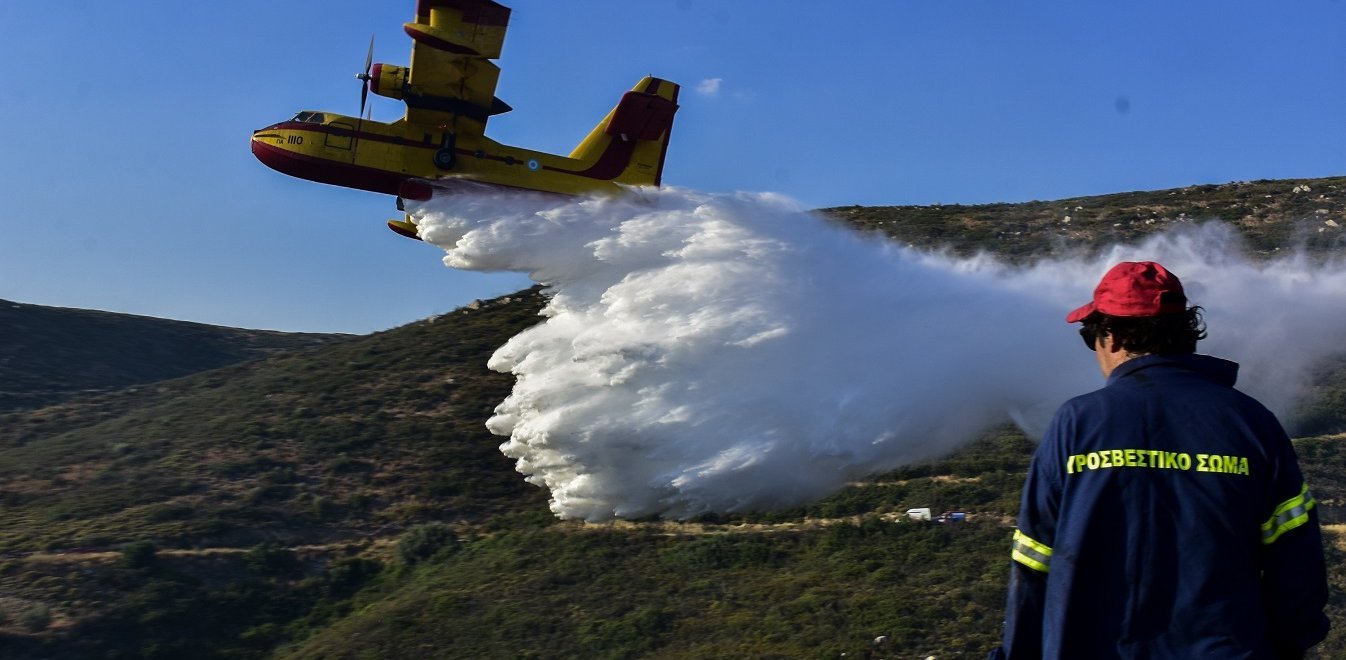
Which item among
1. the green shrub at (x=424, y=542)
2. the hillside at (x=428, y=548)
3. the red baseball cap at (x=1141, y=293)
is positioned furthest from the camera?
the green shrub at (x=424, y=542)

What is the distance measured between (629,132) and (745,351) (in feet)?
25.4

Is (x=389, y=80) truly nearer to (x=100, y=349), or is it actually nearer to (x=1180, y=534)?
(x=1180, y=534)

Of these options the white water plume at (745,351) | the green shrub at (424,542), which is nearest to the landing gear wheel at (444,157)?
the white water plume at (745,351)

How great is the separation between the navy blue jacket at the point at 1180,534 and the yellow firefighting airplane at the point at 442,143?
20875 millimetres

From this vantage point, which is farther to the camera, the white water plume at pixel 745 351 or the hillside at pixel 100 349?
→ the hillside at pixel 100 349

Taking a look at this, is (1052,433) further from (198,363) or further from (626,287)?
(198,363)

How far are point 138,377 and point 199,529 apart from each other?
29.6 meters

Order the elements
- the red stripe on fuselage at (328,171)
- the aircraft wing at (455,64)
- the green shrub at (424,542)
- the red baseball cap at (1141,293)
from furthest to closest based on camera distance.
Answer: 1. the green shrub at (424,542)
2. the red stripe on fuselage at (328,171)
3. the aircraft wing at (455,64)
4. the red baseball cap at (1141,293)

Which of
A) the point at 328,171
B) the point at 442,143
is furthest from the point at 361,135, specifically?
the point at 442,143

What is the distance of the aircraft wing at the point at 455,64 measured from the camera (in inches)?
870

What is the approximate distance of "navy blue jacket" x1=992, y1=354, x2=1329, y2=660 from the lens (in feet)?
11.0

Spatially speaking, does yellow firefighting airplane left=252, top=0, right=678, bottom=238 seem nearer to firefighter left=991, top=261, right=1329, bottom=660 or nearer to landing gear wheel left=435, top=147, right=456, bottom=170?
landing gear wheel left=435, top=147, right=456, bottom=170

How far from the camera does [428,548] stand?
2659cm

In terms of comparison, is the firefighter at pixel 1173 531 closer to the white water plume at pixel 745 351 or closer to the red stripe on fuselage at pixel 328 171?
the white water plume at pixel 745 351
